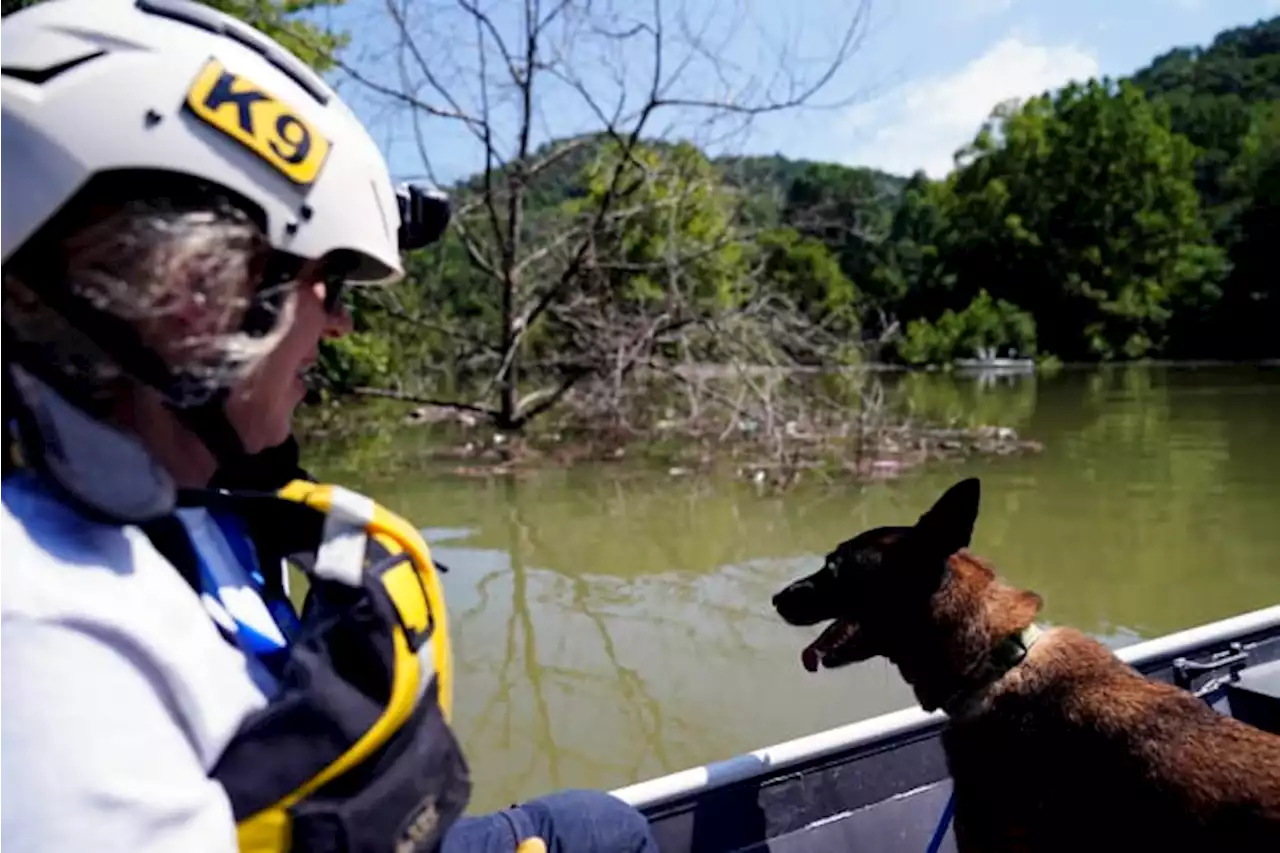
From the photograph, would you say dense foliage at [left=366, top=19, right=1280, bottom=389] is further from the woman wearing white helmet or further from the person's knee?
the woman wearing white helmet

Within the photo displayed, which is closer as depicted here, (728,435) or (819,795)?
(819,795)

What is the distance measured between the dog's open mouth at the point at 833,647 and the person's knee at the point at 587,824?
1044 millimetres

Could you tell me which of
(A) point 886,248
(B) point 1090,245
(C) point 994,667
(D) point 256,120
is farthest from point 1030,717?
(A) point 886,248

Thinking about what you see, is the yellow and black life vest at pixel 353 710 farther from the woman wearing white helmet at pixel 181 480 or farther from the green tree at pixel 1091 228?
the green tree at pixel 1091 228

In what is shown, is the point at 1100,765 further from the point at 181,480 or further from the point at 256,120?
the point at 256,120

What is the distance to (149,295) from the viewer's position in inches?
45.7

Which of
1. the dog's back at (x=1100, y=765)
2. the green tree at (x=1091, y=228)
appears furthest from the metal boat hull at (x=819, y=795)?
the green tree at (x=1091, y=228)

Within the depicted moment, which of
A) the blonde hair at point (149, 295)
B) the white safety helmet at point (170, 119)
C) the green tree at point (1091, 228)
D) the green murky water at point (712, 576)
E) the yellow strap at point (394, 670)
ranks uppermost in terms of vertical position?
the green tree at point (1091, 228)

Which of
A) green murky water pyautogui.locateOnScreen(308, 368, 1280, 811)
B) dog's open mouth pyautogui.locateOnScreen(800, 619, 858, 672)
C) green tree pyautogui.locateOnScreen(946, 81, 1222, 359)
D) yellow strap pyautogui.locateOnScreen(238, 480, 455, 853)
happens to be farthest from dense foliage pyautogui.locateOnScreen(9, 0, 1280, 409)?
yellow strap pyautogui.locateOnScreen(238, 480, 455, 853)

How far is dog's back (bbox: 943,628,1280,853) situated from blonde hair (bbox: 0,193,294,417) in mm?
2249

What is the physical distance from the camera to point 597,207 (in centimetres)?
1403

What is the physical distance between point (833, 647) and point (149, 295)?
247 centimetres

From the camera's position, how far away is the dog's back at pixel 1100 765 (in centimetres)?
243

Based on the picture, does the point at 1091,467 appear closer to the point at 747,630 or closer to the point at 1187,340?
the point at 747,630
